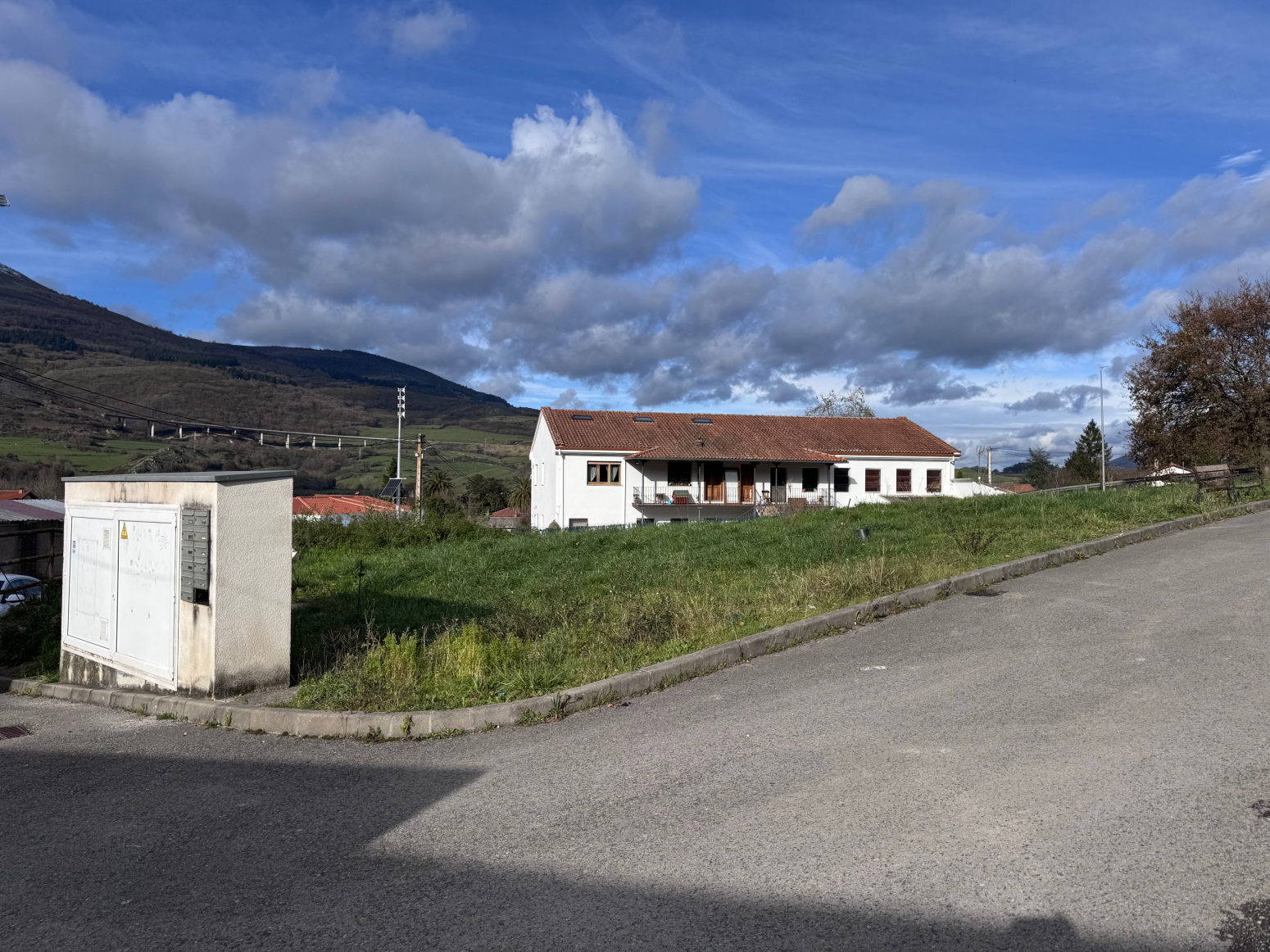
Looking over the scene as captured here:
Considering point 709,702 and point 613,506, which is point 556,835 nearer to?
point 709,702

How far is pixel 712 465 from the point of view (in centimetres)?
4975

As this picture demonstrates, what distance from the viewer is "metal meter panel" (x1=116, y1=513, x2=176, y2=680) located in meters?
7.21

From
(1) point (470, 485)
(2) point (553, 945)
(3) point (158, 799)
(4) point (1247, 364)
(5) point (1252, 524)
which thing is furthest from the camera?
(1) point (470, 485)

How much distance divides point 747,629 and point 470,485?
8098 centimetres

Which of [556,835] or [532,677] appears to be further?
[532,677]

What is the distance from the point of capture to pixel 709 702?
650 centimetres

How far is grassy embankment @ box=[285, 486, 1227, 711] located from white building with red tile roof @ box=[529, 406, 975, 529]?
75.4 feet

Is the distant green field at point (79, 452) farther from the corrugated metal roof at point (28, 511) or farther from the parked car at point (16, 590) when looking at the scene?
the parked car at point (16, 590)

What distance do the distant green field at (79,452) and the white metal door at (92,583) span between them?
241 ft

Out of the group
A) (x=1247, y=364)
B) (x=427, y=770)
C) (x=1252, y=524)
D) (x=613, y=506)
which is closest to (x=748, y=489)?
(x=613, y=506)

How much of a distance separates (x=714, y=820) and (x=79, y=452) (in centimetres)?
9513

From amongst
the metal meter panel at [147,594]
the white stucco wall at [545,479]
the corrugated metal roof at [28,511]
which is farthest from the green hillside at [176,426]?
the metal meter panel at [147,594]

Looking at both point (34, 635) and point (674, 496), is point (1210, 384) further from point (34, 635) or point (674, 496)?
point (34, 635)

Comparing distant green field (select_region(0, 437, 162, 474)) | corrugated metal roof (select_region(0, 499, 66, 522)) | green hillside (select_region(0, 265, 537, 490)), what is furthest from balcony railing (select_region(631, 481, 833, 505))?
distant green field (select_region(0, 437, 162, 474))
